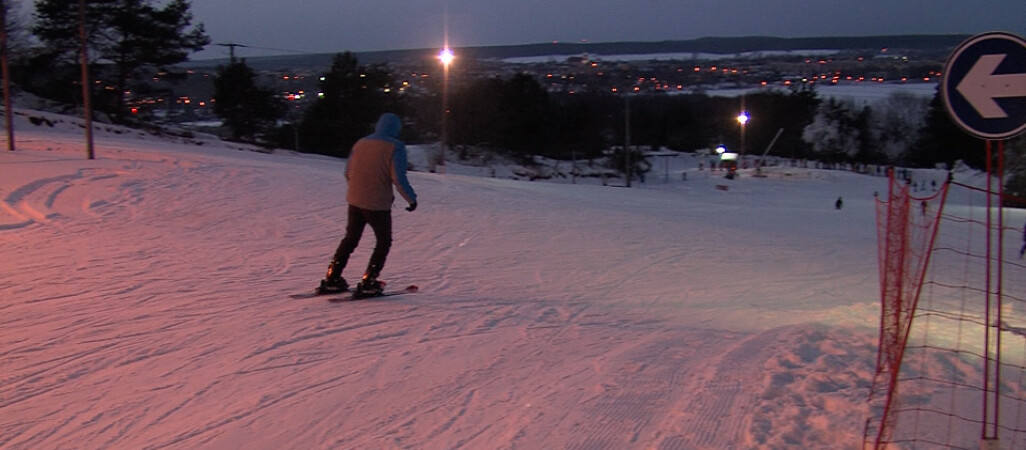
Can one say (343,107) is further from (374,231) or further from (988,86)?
(988,86)

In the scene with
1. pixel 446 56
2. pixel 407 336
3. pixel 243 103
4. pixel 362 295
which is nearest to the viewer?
pixel 407 336

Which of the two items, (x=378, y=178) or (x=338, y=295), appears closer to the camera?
(x=378, y=178)

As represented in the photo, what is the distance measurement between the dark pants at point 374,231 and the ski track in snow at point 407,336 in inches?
18.1

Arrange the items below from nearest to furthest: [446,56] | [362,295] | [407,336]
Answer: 1. [407,336]
2. [362,295]
3. [446,56]

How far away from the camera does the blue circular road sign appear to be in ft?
12.8

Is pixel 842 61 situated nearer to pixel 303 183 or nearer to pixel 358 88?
pixel 358 88

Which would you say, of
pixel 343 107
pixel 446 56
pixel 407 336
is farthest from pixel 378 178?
pixel 343 107

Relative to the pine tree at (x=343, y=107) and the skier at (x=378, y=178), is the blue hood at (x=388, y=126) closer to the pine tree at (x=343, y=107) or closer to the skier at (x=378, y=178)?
the skier at (x=378, y=178)

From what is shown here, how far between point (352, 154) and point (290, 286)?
184 centimetres

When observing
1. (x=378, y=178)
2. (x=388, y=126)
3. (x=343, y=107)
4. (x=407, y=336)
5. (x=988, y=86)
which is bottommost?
(x=407, y=336)

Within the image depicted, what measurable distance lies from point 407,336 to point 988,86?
14.5ft

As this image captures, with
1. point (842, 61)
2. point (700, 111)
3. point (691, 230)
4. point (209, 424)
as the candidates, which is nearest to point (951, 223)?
point (691, 230)

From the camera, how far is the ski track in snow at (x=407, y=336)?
428cm

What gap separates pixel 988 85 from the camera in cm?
395
